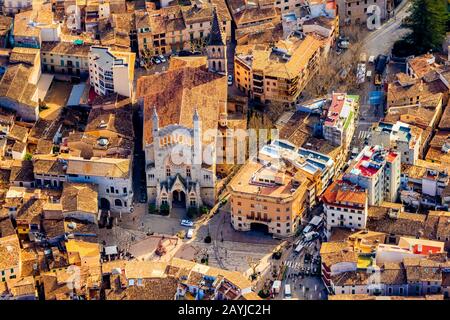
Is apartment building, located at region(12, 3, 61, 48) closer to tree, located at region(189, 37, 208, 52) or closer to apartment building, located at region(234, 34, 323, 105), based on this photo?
tree, located at region(189, 37, 208, 52)

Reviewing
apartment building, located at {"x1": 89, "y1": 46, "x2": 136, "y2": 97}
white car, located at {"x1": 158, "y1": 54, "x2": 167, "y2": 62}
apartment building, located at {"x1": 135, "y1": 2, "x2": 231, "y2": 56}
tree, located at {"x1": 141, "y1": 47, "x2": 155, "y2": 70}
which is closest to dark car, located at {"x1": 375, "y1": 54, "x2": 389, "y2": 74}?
apartment building, located at {"x1": 135, "y1": 2, "x2": 231, "y2": 56}

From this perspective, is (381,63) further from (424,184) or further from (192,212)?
(192,212)

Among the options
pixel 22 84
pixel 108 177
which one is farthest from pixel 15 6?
pixel 108 177

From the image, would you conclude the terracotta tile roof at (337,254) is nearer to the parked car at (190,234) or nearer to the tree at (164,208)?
the parked car at (190,234)

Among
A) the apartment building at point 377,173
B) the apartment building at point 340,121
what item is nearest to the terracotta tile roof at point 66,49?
the apartment building at point 340,121
